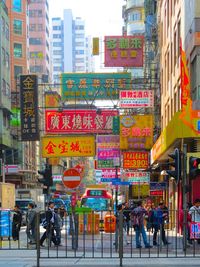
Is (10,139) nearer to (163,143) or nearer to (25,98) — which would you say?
(25,98)

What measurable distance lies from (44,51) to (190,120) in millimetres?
107475

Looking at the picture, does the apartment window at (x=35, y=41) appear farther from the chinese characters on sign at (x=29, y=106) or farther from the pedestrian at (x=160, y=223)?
the pedestrian at (x=160, y=223)

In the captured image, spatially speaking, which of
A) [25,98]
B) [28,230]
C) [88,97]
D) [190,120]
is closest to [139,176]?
[88,97]

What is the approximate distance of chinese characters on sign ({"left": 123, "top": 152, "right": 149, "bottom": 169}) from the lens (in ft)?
139

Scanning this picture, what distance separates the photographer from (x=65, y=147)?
1332 inches

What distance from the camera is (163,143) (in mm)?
28406

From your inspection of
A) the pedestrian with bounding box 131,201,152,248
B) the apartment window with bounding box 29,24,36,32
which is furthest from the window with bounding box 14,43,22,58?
the pedestrian with bounding box 131,201,152,248

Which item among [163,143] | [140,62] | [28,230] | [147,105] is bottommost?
[28,230]

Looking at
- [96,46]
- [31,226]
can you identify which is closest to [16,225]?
[31,226]

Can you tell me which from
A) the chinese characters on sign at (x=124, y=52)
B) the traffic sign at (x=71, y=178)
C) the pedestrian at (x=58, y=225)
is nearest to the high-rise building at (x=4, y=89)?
the chinese characters on sign at (x=124, y=52)

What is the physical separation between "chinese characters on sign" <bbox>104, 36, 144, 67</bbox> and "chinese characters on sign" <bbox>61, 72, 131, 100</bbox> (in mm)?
1259

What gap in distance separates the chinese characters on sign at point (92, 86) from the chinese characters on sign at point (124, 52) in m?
1.26

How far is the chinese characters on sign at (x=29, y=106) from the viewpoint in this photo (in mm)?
38812

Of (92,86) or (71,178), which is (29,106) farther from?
(71,178)
